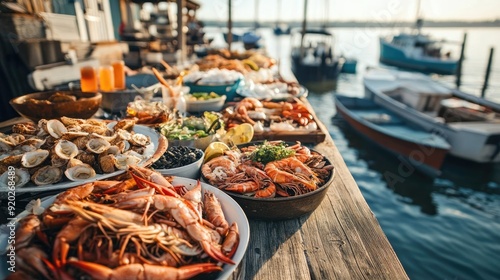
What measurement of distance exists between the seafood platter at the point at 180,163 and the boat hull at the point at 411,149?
34.4 feet

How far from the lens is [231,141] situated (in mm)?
3107

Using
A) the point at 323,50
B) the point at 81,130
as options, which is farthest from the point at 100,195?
the point at 323,50

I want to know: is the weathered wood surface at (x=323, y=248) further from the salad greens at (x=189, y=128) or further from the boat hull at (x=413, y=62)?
the boat hull at (x=413, y=62)

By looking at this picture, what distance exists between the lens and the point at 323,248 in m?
1.87

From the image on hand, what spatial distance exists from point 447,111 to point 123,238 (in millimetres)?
15149

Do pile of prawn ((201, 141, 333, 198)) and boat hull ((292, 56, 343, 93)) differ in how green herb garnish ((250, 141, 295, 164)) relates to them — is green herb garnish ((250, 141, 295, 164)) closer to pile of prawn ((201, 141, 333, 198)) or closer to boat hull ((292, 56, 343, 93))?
pile of prawn ((201, 141, 333, 198))

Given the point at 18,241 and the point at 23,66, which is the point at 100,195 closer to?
the point at 18,241

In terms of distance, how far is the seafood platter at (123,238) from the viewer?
43.9 inches

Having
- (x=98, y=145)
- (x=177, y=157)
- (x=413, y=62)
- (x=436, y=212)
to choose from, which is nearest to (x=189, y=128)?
(x=177, y=157)

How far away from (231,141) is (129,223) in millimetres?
1909

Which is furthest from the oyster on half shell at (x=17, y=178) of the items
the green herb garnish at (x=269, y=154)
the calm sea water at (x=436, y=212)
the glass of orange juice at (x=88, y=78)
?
the calm sea water at (x=436, y=212)

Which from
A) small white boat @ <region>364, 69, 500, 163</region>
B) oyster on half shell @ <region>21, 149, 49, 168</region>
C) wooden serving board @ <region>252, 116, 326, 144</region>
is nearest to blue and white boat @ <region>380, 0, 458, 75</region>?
small white boat @ <region>364, 69, 500, 163</region>

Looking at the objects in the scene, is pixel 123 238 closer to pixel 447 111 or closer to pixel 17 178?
pixel 17 178

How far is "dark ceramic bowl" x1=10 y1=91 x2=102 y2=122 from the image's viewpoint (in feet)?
8.81
